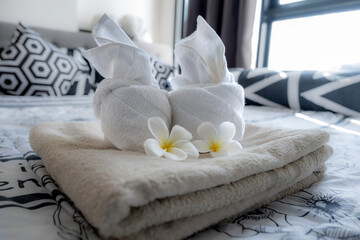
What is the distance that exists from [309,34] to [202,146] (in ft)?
6.92

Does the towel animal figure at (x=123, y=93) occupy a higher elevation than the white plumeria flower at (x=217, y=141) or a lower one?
higher

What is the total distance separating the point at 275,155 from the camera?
1.24 feet

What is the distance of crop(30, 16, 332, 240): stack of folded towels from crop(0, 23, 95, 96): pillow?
109 centimetres

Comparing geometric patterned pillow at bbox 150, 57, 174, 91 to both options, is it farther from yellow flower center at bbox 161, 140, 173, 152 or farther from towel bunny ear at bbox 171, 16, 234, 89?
yellow flower center at bbox 161, 140, 173, 152

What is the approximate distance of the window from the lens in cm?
186

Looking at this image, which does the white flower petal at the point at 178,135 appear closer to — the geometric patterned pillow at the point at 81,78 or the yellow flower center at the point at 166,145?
the yellow flower center at the point at 166,145

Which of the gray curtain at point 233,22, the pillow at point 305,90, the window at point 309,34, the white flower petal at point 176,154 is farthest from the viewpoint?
the gray curtain at point 233,22

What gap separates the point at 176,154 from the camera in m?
0.37

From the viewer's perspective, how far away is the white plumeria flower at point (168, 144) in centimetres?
37

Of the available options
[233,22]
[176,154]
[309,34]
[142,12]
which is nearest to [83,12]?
[142,12]

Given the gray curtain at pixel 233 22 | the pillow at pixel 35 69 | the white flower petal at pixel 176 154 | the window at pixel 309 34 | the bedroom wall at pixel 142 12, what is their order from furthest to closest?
the bedroom wall at pixel 142 12 → the gray curtain at pixel 233 22 → the window at pixel 309 34 → the pillow at pixel 35 69 → the white flower petal at pixel 176 154

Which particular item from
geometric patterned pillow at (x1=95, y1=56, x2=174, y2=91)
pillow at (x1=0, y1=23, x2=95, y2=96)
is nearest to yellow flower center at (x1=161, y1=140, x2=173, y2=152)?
pillow at (x1=0, y1=23, x2=95, y2=96)

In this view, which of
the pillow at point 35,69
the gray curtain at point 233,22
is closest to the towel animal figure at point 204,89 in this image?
the pillow at point 35,69

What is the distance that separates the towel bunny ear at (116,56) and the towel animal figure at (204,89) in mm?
75
